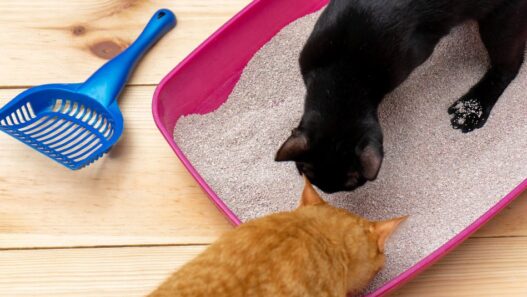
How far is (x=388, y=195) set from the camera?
3.62 ft

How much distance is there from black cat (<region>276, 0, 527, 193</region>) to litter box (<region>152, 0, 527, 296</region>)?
0.17m

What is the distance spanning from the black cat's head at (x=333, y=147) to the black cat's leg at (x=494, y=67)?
0.82ft

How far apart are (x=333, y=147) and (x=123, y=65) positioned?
0.47 m

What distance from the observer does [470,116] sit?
1.14 m

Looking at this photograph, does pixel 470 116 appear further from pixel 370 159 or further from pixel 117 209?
pixel 117 209

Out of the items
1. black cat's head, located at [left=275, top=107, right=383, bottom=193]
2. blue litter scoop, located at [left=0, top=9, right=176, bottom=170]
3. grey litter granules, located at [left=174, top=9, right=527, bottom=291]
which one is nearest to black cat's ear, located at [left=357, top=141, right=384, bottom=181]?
black cat's head, located at [left=275, top=107, right=383, bottom=193]

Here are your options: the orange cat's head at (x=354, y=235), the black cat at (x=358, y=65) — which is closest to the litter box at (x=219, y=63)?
the black cat at (x=358, y=65)

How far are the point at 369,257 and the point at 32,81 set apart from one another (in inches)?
29.9

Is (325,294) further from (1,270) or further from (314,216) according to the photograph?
(1,270)

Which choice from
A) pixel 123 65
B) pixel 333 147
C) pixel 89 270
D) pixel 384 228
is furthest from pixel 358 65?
pixel 89 270

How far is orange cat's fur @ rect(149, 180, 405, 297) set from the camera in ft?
2.49

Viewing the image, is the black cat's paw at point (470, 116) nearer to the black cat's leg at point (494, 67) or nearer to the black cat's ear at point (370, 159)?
the black cat's leg at point (494, 67)

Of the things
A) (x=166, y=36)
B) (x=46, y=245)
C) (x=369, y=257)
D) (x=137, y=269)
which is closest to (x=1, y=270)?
(x=46, y=245)

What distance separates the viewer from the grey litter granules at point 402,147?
1082 mm
